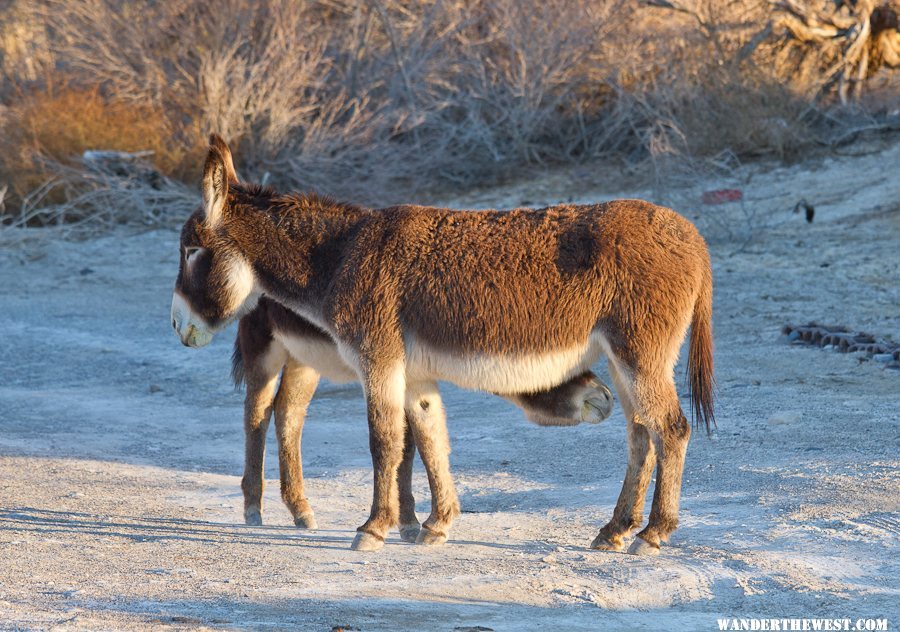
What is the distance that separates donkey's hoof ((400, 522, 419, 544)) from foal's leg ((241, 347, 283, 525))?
2.57 feet

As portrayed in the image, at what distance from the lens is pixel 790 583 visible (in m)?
4.97

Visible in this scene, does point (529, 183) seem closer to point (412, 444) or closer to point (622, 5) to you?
point (622, 5)

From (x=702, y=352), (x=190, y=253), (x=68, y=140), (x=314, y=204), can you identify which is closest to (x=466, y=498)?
(x=702, y=352)

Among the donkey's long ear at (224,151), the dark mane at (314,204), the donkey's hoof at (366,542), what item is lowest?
the donkey's hoof at (366,542)

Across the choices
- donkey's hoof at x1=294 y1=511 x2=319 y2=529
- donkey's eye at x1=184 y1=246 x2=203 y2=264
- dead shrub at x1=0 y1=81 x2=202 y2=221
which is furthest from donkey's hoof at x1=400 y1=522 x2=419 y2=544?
dead shrub at x1=0 y1=81 x2=202 y2=221

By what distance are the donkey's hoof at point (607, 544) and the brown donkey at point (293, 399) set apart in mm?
645

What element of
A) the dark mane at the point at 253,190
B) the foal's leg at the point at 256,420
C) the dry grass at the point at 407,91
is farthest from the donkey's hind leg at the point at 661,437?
the dry grass at the point at 407,91

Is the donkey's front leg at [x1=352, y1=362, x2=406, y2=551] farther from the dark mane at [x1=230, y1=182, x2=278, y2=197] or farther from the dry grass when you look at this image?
the dry grass

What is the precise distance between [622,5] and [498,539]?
564 inches

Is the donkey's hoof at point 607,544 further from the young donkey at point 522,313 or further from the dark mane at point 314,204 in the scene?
the dark mane at point 314,204

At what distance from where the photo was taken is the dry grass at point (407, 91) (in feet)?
57.2

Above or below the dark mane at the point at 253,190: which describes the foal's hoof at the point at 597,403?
below

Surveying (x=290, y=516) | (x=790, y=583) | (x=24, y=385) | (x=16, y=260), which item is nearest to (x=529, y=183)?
(x=16, y=260)

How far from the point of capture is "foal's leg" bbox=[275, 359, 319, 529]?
6.32 metres
